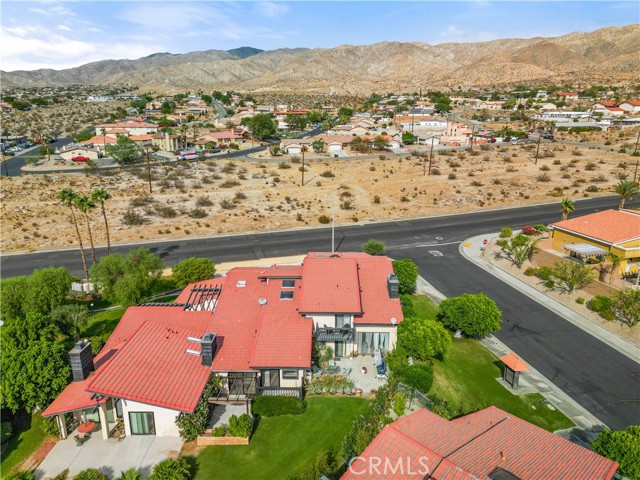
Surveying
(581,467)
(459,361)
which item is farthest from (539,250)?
(581,467)

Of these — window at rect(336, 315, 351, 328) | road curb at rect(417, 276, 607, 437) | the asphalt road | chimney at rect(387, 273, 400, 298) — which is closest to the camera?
road curb at rect(417, 276, 607, 437)

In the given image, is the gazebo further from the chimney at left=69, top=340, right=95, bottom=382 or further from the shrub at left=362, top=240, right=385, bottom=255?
the chimney at left=69, top=340, right=95, bottom=382

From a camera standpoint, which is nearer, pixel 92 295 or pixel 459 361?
pixel 459 361

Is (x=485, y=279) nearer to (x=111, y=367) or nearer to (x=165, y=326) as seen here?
(x=165, y=326)

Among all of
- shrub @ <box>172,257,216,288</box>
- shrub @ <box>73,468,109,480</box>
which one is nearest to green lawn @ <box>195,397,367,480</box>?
shrub @ <box>73,468,109,480</box>

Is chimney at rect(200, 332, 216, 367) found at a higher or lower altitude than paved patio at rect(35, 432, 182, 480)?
higher
